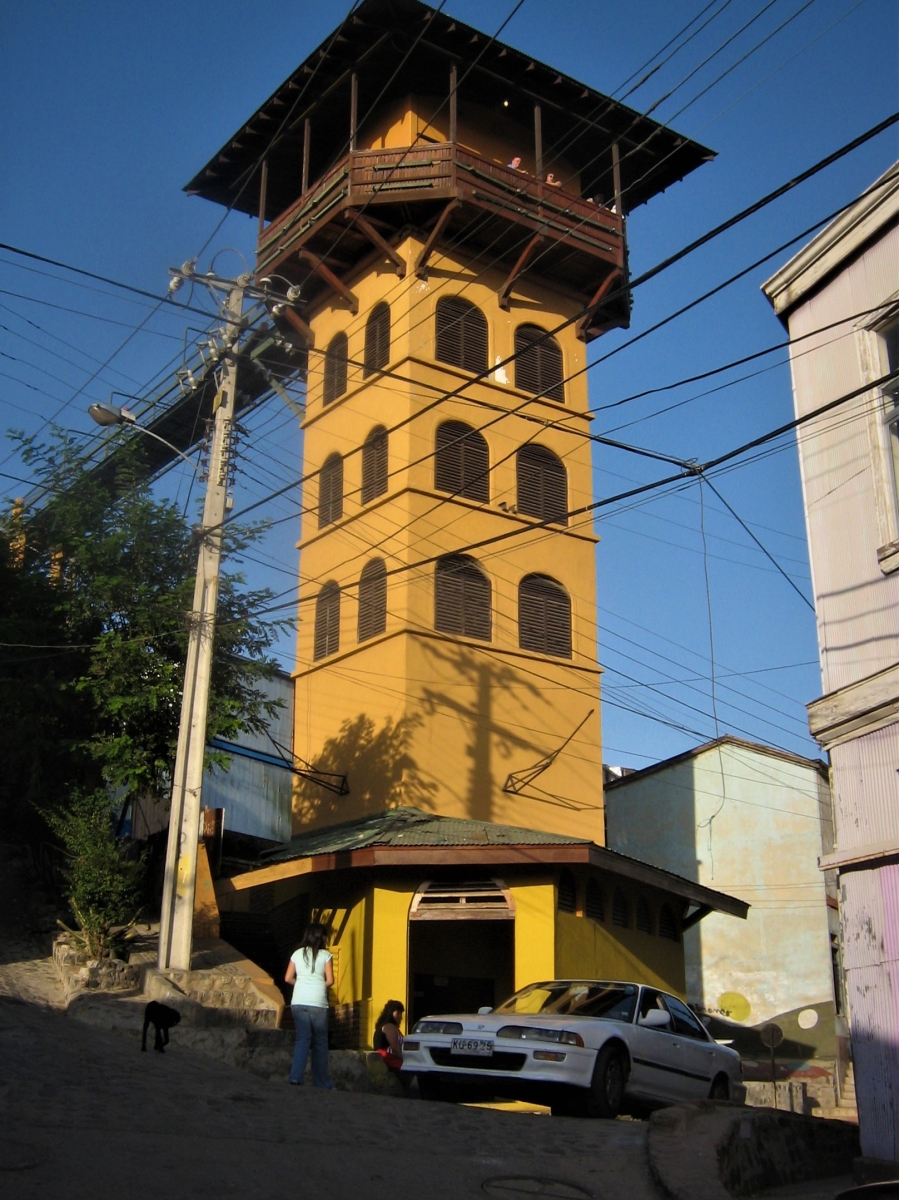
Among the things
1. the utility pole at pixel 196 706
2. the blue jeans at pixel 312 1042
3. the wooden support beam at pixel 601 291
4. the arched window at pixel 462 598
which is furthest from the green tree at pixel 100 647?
the wooden support beam at pixel 601 291

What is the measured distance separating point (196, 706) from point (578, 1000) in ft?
22.3

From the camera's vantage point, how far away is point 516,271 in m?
28.0

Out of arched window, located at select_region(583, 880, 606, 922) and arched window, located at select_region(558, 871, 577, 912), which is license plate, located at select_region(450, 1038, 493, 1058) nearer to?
arched window, located at select_region(558, 871, 577, 912)

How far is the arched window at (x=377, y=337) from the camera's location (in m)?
27.6

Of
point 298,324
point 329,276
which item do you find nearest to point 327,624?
point 298,324

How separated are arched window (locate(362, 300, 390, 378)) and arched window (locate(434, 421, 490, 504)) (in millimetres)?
2165

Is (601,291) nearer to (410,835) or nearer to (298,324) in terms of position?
(298,324)

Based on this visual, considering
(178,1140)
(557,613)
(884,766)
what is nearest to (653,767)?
(557,613)

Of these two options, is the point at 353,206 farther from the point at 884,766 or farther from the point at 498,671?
the point at 884,766

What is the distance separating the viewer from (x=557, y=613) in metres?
26.9

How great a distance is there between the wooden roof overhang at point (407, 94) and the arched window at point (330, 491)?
684cm

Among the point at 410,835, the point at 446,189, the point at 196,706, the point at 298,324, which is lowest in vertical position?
the point at 410,835

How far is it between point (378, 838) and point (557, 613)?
27.0 ft

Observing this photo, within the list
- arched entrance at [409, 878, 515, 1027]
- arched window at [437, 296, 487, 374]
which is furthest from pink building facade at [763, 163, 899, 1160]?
arched window at [437, 296, 487, 374]
